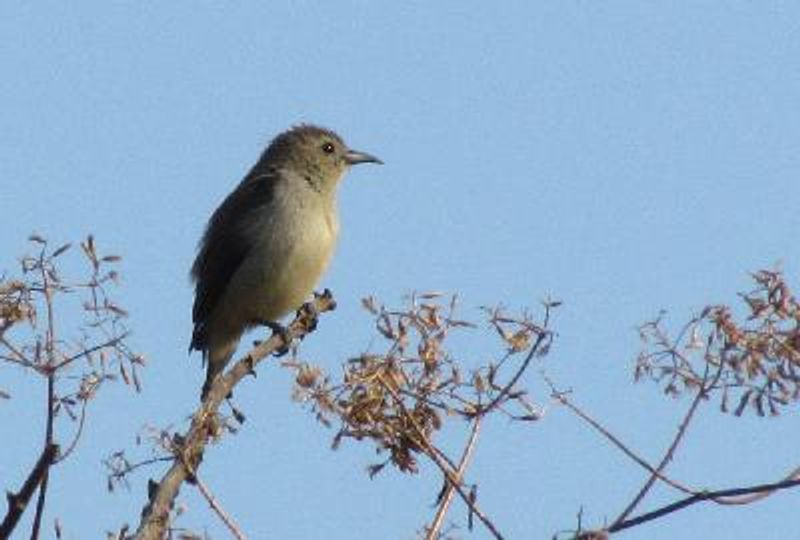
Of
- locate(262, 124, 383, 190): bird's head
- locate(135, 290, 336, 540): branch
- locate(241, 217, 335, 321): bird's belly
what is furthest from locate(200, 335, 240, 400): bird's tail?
locate(135, 290, 336, 540): branch

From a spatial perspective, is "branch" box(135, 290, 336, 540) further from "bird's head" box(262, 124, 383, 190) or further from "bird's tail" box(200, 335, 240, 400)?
"bird's head" box(262, 124, 383, 190)

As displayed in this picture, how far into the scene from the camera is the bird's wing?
10344 mm

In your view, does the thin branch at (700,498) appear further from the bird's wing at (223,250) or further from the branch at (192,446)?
the bird's wing at (223,250)

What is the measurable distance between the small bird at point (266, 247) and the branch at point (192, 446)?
4.65 metres

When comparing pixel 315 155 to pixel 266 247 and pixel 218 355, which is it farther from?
pixel 218 355

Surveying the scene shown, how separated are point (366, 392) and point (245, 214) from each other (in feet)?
22.5

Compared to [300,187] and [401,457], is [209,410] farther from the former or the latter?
[300,187]

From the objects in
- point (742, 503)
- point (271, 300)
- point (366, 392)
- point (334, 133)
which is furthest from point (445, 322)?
point (334, 133)

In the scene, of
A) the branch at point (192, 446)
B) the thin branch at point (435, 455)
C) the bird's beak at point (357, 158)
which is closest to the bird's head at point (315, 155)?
the bird's beak at point (357, 158)

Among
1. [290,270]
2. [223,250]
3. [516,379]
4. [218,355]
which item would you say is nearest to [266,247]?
[290,270]

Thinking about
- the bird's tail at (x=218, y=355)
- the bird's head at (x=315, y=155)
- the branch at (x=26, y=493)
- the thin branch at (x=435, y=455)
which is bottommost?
the branch at (x=26, y=493)

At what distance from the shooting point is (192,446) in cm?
353

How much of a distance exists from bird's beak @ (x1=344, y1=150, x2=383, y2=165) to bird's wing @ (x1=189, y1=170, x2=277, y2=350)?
25.7 inches

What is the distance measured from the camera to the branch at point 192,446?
9.04 feet
